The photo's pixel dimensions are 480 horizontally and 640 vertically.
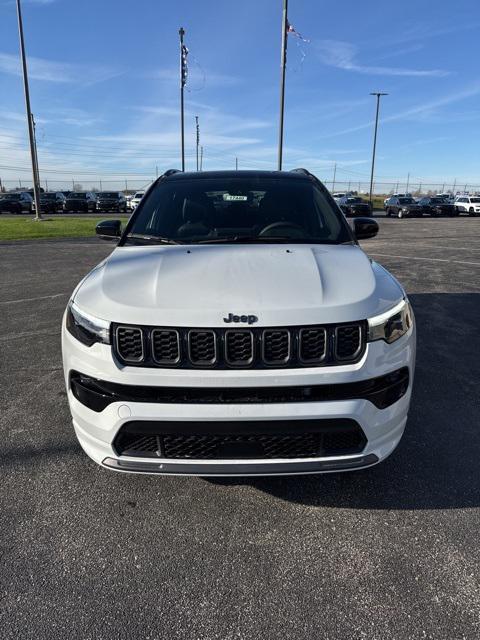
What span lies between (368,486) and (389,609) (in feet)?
2.80

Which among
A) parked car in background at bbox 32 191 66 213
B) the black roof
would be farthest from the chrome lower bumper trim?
parked car in background at bbox 32 191 66 213

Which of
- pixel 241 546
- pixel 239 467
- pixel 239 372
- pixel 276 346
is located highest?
pixel 276 346

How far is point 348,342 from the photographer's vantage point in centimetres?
230

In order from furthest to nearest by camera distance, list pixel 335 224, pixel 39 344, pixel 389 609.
A: pixel 39 344 → pixel 335 224 → pixel 389 609

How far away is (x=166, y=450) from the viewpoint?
7.45ft

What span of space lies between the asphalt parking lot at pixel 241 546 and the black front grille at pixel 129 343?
0.91 metres

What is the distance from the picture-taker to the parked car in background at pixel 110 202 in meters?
42.9

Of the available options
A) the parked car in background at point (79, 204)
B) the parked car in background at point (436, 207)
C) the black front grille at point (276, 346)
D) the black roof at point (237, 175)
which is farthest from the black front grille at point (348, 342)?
the parked car in background at point (79, 204)

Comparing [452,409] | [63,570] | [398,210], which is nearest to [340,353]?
[63,570]

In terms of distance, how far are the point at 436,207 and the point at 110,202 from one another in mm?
29175

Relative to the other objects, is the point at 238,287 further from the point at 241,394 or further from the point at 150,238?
the point at 150,238

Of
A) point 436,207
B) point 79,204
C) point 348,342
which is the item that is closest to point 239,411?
point 348,342

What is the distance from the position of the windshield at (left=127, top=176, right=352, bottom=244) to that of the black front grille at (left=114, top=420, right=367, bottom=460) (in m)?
1.56

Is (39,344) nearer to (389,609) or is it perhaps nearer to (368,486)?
(368,486)
